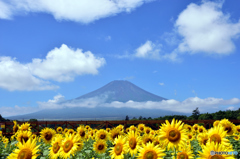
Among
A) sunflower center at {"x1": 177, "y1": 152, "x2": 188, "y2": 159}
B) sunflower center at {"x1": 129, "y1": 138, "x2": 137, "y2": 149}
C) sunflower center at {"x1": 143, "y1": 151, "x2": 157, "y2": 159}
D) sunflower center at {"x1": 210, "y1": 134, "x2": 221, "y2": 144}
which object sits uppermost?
sunflower center at {"x1": 210, "y1": 134, "x2": 221, "y2": 144}

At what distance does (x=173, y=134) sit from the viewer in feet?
14.5

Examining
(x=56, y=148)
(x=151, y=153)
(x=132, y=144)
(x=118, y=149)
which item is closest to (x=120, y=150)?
(x=118, y=149)

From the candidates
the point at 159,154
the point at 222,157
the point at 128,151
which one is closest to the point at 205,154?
the point at 222,157

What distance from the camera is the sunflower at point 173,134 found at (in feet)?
14.4

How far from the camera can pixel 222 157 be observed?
3.23 m

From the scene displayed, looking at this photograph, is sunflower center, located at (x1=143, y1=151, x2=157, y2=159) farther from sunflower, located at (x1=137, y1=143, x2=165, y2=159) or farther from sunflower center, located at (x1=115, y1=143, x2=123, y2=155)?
sunflower center, located at (x1=115, y1=143, x2=123, y2=155)

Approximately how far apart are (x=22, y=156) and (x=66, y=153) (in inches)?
35.5

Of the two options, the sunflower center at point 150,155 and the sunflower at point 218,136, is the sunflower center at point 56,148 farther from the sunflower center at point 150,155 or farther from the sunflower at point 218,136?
the sunflower at point 218,136

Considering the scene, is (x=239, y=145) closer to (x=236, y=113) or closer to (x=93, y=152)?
(x=93, y=152)

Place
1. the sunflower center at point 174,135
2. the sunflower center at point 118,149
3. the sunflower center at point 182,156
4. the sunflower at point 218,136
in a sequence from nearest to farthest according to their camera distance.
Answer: the sunflower at point 218,136
the sunflower center at point 174,135
the sunflower center at point 182,156
the sunflower center at point 118,149

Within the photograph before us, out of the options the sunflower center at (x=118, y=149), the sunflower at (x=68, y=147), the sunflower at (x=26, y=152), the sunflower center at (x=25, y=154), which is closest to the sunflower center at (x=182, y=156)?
the sunflower center at (x=118, y=149)

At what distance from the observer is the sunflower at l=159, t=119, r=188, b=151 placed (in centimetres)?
440

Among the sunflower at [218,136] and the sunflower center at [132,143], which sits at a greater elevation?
the sunflower at [218,136]

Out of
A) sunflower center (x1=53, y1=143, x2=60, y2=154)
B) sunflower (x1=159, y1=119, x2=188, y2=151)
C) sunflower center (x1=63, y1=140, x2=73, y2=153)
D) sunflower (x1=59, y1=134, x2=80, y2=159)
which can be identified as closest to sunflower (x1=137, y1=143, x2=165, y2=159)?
sunflower (x1=159, y1=119, x2=188, y2=151)
